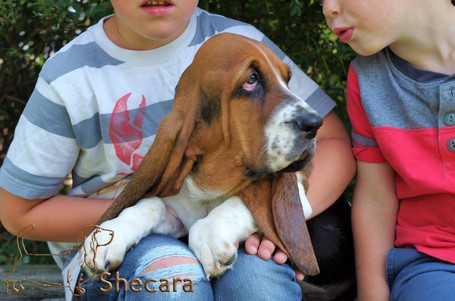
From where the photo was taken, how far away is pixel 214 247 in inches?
114

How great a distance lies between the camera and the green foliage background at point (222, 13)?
4.43 m

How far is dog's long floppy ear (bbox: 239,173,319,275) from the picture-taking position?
3.08 m

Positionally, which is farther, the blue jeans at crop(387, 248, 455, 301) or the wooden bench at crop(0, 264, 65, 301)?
the wooden bench at crop(0, 264, 65, 301)

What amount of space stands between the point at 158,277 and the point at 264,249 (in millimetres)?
423

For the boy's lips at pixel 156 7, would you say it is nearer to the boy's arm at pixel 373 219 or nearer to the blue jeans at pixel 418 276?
the boy's arm at pixel 373 219

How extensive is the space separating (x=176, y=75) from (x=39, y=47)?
141 centimetres

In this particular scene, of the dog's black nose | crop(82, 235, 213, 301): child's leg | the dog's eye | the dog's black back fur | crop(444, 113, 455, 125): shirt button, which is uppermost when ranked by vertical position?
the dog's eye

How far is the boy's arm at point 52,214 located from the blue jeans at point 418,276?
1298 millimetres

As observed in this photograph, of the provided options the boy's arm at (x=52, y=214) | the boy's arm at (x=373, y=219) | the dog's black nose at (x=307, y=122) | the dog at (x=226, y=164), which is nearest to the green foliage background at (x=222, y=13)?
the boy's arm at (x=373, y=219)

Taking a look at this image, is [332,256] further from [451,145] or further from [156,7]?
[156,7]

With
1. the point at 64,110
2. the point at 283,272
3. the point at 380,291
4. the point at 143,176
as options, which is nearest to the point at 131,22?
the point at 64,110

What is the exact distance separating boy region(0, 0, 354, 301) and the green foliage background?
680 millimetres

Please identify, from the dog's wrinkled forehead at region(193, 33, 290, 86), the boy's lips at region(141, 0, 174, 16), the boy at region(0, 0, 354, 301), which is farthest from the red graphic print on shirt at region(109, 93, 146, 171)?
the dog's wrinkled forehead at region(193, 33, 290, 86)

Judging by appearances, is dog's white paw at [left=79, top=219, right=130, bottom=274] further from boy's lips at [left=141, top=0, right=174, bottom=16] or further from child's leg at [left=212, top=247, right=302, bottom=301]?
boy's lips at [left=141, top=0, right=174, bottom=16]
